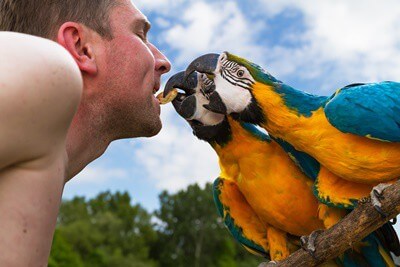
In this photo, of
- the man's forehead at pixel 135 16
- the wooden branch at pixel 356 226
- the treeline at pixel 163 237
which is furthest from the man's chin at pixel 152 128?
the treeline at pixel 163 237

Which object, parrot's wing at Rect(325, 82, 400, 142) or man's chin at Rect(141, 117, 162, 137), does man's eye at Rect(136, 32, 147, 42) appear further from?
parrot's wing at Rect(325, 82, 400, 142)

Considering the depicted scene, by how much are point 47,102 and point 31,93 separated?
2cm

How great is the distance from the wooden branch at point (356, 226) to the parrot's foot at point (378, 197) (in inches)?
0.6

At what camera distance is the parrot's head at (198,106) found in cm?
332

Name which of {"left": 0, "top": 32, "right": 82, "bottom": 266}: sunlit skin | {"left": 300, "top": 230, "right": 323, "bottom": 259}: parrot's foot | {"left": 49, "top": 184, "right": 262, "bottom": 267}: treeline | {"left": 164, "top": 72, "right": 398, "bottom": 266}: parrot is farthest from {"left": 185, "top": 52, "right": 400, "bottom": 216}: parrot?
{"left": 49, "top": 184, "right": 262, "bottom": 267}: treeline

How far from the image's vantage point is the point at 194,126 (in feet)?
11.2

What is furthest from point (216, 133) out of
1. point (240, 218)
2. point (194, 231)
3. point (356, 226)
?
point (194, 231)

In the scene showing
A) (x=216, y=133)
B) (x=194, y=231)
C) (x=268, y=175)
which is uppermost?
(x=216, y=133)

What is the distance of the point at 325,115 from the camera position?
3068mm

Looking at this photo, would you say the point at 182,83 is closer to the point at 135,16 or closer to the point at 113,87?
the point at 135,16

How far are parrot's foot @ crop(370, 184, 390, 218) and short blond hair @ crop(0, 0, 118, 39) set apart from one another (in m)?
1.96

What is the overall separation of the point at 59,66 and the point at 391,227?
3.11 metres

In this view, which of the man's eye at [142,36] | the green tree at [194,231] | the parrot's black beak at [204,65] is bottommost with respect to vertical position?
the green tree at [194,231]

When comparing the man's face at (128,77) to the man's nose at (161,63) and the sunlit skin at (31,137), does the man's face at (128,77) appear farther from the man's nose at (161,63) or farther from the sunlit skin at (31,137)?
the sunlit skin at (31,137)
